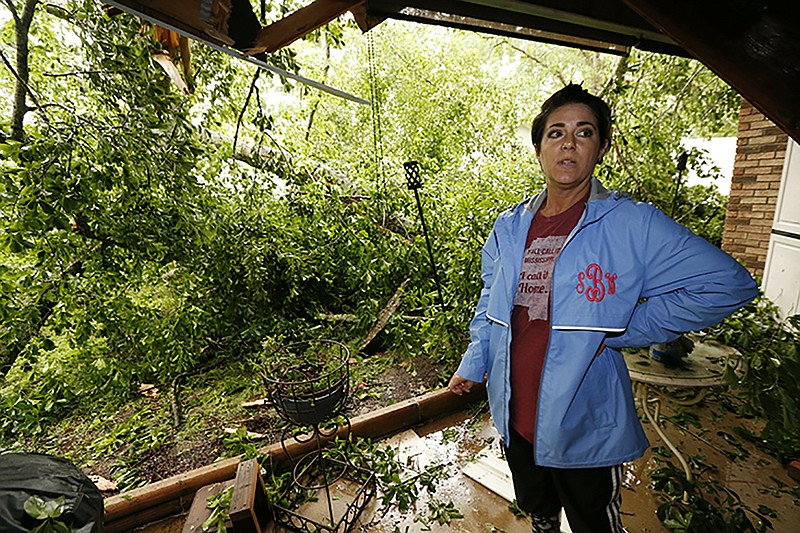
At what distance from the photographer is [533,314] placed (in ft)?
4.60

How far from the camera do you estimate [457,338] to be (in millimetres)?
3412

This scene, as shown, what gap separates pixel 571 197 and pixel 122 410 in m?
4.03

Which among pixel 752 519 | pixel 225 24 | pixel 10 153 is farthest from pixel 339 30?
pixel 752 519

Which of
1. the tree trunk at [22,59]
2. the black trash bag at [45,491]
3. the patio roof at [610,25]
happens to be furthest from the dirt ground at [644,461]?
the tree trunk at [22,59]

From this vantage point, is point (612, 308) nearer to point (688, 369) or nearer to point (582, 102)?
point (582, 102)

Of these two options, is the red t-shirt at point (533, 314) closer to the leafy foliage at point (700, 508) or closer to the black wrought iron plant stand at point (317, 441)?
the black wrought iron plant stand at point (317, 441)

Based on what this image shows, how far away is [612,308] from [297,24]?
1.74 metres

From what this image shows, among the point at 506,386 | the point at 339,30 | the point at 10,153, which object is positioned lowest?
the point at 506,386

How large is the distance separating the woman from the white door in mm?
4518

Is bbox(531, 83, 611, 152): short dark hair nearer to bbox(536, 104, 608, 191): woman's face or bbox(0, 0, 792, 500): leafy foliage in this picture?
bbox(536, 104, 608, 191): woman's face

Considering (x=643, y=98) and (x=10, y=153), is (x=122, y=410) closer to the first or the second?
(x=10, y=153)

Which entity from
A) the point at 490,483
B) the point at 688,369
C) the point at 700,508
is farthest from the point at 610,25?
the point at 490,483

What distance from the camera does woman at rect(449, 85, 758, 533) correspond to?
1.22 metres

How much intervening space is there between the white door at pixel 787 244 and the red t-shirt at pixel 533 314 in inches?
184
